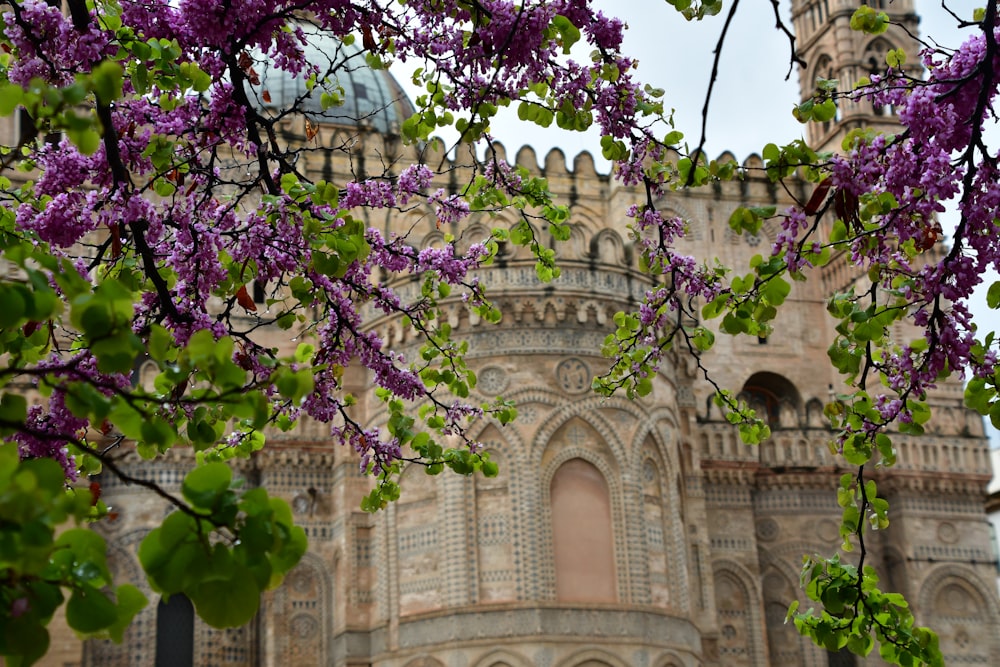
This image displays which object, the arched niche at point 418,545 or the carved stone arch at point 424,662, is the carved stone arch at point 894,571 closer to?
the arched niche at point 418,545

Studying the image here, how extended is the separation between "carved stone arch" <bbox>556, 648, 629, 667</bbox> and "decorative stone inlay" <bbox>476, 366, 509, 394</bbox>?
3.98m

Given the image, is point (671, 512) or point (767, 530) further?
point (767, 530)

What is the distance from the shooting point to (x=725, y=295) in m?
7.00

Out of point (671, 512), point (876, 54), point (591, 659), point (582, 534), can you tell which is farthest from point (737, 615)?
point (876, 54)

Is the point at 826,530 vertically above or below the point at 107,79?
above

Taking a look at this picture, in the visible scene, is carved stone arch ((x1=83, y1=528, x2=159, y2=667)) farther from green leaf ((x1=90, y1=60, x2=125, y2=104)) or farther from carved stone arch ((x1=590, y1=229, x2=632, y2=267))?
green leaf ((x1=90, y1=60, x2=125, y2=104))

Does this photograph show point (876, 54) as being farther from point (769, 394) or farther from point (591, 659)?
point (591, 659)

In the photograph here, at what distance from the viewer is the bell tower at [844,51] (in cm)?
2888

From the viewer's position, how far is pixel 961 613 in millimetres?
24594

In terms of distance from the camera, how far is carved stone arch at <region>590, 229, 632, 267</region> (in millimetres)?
20438

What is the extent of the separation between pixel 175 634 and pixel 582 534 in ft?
22.2

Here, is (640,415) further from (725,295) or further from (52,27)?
(52,27)

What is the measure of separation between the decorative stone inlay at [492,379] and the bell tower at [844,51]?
503 inches

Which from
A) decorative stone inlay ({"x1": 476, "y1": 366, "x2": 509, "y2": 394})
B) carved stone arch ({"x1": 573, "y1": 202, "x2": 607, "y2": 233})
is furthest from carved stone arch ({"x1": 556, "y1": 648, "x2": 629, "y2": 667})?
carved stone arch ({"x1": 573, "y1": 202, "x2": 607, "y2": 233})
